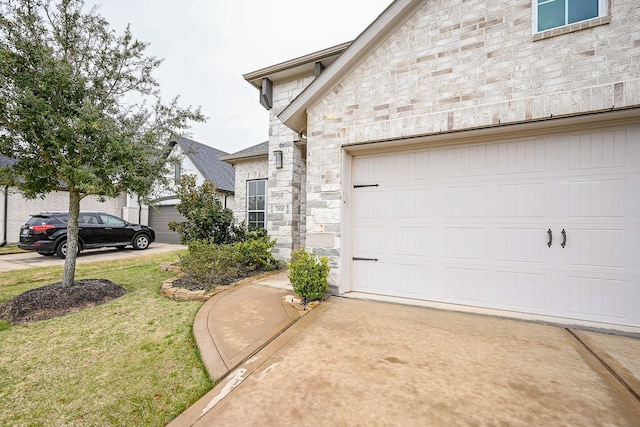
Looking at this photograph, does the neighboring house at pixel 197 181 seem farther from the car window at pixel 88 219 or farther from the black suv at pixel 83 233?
the car window at pixel 88 219

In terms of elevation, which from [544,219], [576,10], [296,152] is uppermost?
[576,10]

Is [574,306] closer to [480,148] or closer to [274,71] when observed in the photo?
[480,148]

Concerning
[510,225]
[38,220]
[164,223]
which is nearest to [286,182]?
[510,225]

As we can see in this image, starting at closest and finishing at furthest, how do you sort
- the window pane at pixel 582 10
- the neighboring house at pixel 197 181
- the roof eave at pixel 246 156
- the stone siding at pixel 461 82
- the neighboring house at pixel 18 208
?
the stone siding at pixel 461 82 → the window pane at pixel 582 10 → the roof eave at pixel 246 156 → the neighboring house at pixel 18 208 → the neighboring house at pixel 197 181

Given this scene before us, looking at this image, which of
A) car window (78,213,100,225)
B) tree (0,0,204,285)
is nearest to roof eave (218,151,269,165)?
tree (0,0,204,285)

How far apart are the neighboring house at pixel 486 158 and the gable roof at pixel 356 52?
0.8 inches

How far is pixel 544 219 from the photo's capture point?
345cm

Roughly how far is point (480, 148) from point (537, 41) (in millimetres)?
1323

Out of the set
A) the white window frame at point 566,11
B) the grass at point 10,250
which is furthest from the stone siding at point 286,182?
the grass at point 10,250

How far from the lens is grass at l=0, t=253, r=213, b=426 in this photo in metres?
1.88

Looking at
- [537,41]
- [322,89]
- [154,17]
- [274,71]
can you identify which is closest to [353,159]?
[322,89]

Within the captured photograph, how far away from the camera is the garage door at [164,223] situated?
13.7 meters

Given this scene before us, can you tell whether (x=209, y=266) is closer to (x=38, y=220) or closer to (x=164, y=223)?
(x=38, y=220)

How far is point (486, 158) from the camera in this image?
12.3ft
